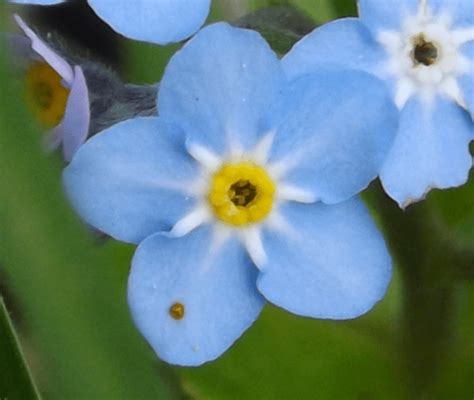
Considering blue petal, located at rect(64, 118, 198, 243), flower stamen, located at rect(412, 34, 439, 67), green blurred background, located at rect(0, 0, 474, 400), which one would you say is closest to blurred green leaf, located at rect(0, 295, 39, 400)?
green blurred background, located at rect(0, 0, 474, 400)

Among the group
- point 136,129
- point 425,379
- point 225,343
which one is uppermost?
point 136,129

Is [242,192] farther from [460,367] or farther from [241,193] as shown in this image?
[460,367]

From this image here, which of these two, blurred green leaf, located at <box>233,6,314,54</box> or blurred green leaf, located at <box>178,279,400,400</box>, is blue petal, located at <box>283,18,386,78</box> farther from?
blurred green leaf, located at <box>178,279,400,400</box>

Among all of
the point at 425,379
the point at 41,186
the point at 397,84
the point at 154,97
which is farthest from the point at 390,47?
the point at 425,379

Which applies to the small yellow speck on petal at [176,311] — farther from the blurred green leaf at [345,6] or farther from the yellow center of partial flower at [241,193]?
the blurred green leaf at [345,6]

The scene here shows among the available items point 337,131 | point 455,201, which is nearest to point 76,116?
point 337,131

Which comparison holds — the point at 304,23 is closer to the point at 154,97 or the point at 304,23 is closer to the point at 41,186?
the point at 154,97

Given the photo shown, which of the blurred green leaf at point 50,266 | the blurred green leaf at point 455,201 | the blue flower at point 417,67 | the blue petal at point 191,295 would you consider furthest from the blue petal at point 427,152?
the blurred green leaf at point 455,201
